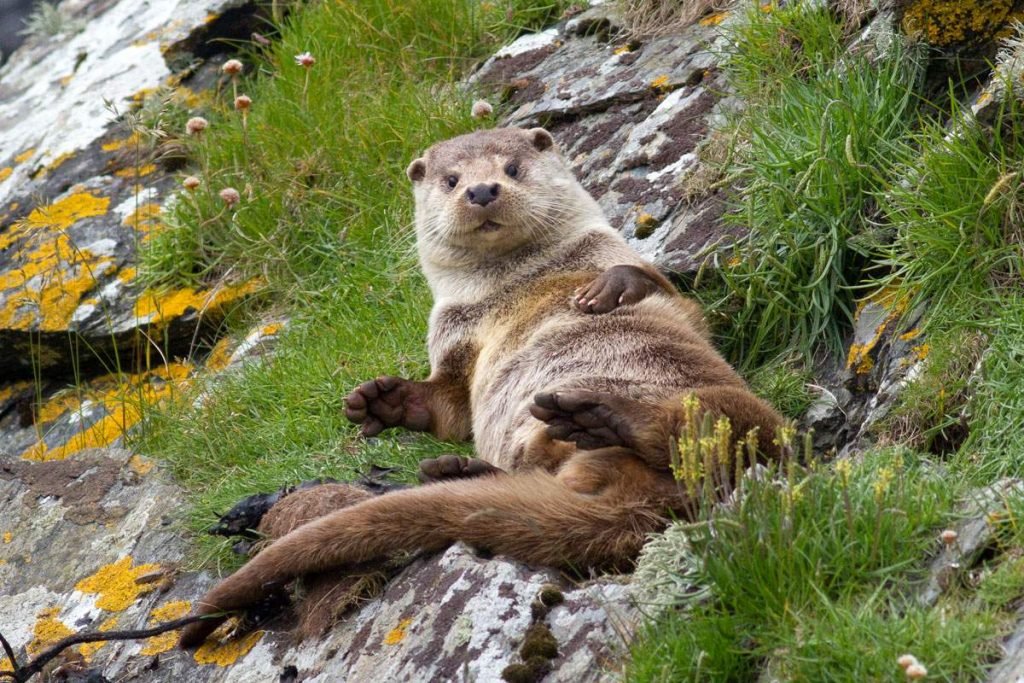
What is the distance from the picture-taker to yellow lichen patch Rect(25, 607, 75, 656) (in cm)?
447

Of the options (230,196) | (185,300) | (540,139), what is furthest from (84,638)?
(230,196)

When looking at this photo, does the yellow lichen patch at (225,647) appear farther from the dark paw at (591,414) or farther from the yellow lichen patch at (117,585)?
the dark paw at (591,414)

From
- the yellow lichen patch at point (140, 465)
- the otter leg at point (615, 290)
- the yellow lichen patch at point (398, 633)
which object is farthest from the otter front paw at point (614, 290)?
the yellow lichen patch at point (140, 465)

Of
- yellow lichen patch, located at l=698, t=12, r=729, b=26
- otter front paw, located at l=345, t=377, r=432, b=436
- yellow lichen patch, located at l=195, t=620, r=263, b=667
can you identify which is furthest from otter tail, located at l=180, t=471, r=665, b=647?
yellow lichen patch, located at l=698, t=12, r=729, b=26

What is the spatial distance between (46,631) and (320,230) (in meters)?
2.74

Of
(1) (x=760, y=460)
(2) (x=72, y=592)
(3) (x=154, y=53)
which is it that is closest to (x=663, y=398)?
(1) (x=760, y=460)

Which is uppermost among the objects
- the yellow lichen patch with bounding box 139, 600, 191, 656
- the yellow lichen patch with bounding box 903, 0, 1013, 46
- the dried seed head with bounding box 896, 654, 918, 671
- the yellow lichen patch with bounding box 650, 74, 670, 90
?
the yellow lichen patch with bounding box 903, 0, 1013, 46

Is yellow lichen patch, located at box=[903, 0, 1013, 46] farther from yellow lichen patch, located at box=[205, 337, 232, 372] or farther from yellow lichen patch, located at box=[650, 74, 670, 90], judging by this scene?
yellow lichen patch, located at box=[205, 337, 232, 372]

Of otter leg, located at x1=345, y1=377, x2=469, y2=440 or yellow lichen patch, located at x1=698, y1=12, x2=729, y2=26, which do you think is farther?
yellow lichen patch, located at x1=698, y1=12, x2=729, y2=26

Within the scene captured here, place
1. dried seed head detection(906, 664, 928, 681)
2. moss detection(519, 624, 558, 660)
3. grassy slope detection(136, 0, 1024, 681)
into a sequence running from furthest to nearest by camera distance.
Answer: moss detection(519, 624, 558, 660)
grassy slope detection(136, 0, 1024, 681)
dried seed head detection(906, 664, 928, 681)

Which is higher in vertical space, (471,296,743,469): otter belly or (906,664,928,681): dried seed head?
(906,664,928,681): dried seed head

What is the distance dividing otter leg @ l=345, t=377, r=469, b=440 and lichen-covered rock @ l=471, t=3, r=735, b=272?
1086 mm

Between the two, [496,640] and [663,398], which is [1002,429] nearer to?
→ [663,398]

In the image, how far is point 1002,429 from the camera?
12.9 ft
